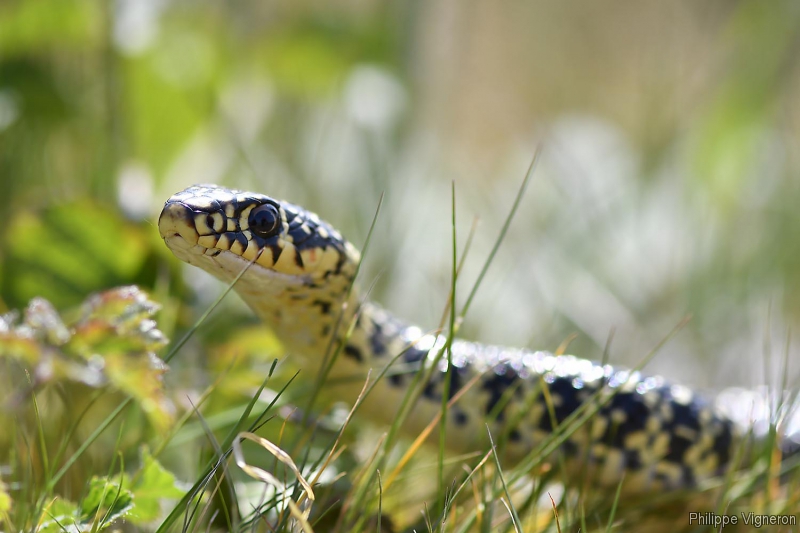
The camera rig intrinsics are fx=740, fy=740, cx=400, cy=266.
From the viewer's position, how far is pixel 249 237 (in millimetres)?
1692

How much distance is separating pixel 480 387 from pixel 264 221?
0.78m

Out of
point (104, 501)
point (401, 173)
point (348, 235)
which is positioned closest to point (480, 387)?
point (104, 501)

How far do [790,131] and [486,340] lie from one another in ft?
11.4

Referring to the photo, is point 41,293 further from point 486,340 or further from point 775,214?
point 775,214

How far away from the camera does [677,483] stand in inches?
79.7

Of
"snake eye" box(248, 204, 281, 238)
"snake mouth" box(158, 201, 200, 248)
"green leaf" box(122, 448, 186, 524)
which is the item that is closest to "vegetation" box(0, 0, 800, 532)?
"green leaf" box(122, 448, 186, 524)

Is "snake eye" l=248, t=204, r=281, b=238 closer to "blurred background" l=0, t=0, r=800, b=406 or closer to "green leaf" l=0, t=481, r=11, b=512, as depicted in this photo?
"blurred background" l=0, t=0, r=800, b=406

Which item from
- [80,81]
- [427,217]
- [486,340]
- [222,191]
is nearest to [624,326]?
[486,340]

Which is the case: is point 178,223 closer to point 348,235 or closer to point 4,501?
point 4,501

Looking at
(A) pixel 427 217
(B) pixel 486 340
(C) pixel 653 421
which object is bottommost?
(C) pixel 653 421

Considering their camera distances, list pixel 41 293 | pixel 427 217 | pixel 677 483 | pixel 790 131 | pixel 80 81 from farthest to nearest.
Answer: pixel 790 131 → pixel 427 217 → pixel 80 81 → pixel 41 293 → pixel 677 483

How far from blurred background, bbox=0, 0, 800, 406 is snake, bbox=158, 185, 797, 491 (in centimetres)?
43

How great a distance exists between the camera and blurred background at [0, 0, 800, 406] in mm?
2764

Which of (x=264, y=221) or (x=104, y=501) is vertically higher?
(x=264, y=221)
